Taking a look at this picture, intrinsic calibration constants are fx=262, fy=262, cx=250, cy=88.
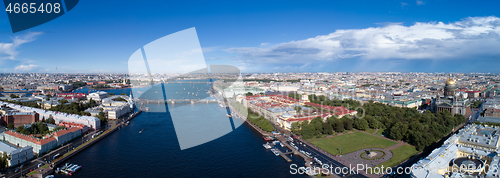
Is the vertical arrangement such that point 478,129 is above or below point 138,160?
above

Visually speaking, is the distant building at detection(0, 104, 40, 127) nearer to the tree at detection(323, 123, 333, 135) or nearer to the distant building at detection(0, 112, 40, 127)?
the distant building at detection(0, 112, 40, 127)

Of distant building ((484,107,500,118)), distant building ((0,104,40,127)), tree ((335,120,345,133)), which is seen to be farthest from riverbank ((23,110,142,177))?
distant building ((484,107,500,118))

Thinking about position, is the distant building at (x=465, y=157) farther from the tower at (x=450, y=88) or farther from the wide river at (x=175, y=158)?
the tower at (x=450, y=88)

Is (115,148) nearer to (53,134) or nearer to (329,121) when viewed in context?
(53,134)

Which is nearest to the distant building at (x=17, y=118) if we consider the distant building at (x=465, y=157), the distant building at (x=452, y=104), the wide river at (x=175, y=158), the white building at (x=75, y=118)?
the white building at (x=75, y=118)

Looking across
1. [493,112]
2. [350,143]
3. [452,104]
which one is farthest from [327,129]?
[493,112]

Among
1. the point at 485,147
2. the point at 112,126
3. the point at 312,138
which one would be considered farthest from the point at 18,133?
the point at 485,147
